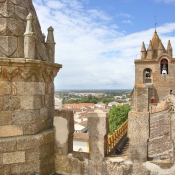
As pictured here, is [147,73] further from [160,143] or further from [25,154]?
[25,154]

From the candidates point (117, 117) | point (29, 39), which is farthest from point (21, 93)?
point (117, 117)

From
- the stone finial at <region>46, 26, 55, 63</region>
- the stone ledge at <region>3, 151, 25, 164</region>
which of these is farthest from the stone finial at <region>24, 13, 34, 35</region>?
the stone ledge at <region>3, 151, 25, 164</region>

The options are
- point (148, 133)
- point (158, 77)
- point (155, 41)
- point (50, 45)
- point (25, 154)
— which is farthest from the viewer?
point (155, 41)

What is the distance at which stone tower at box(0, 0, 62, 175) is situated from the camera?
3.89 m

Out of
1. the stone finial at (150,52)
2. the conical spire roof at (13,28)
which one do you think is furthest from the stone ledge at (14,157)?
the stone finial at (150,52)

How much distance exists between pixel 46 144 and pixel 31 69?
1.44m

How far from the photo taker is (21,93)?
3.97 m

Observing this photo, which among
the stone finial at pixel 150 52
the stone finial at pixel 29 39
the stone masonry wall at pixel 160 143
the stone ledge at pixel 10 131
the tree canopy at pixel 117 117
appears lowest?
the tree canopy at pixel 117 117

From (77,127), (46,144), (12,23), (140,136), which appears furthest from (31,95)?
(77,127)

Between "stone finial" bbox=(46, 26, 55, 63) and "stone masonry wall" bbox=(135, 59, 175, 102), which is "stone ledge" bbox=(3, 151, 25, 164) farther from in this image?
"stone masonry wall" bbox=(135, 59, 175, 102)

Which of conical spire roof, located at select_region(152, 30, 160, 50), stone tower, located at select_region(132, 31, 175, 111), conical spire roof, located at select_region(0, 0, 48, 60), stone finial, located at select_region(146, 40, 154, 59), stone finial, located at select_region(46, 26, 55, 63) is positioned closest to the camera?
conical spire roof, located at select_region(0, 0, 48, 60)

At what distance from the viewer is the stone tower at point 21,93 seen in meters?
3.89

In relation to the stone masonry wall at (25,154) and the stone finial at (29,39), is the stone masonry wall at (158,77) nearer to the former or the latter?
the stone masonry wall at (25,154)

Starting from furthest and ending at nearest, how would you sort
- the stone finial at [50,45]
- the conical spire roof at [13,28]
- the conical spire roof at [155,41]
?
the conical spire roof at [155,41], the stone finial at [50,45], the conical spire roof at [13,28]
